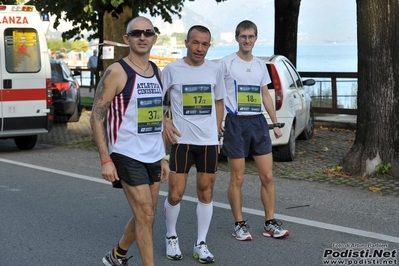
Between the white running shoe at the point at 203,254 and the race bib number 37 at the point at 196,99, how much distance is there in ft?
3.61

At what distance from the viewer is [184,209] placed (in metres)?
9.09

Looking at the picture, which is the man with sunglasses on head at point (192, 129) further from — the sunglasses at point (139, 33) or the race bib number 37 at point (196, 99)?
the sunglasses at point (139, 33)

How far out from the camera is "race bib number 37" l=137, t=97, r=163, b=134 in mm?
5801

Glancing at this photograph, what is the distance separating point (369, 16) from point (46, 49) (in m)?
6.24

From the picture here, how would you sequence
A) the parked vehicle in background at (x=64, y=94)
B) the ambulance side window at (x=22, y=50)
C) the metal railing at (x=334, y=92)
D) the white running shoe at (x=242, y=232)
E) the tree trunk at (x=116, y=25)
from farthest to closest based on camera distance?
the parked vehicle in background at (x=64, y=94) < the metal railing at (x=334, y=92) < the tree trunk at (x=116, y=25) < the ambulance side window at (x=22, y=50) < the white running shoe at (x=242, y=232)

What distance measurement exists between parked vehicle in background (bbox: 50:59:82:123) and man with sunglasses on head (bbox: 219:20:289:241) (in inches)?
461

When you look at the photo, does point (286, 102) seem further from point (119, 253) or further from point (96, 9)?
point (119, 253)

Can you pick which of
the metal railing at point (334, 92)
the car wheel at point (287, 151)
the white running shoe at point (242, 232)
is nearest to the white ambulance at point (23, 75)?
the car wheel at point (287, 151)

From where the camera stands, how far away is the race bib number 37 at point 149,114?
5.80m

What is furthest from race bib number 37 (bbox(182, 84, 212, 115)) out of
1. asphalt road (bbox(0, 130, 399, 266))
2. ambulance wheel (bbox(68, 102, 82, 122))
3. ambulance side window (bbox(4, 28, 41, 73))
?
ambulance wheel (bbox(68, 102, 82, 122))

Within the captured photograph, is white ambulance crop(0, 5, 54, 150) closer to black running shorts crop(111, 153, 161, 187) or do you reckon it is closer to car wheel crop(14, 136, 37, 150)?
car wheel crop(14, 136, 37, 150)

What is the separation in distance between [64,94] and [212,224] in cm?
1157

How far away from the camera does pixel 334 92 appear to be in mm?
18062


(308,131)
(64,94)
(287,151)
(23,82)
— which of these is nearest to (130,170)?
(287,151)
